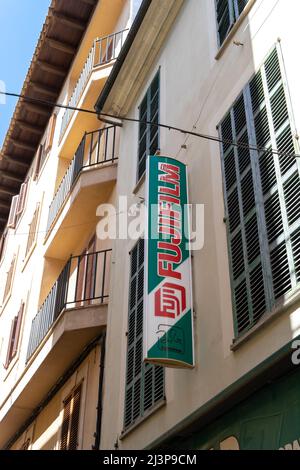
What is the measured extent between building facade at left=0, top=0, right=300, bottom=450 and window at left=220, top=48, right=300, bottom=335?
0.02 meters

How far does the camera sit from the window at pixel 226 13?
29.5ft

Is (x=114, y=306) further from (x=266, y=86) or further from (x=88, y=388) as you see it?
(x=266, y=86)

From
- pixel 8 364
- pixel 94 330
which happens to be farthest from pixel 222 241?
pixel 8 364

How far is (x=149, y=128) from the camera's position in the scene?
11719mm

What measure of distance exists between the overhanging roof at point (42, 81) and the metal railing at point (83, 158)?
17.7 feet

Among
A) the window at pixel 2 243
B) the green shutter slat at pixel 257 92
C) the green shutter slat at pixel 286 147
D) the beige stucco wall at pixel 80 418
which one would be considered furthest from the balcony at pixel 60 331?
the window at pixel 2 243

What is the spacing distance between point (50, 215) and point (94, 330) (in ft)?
17.6

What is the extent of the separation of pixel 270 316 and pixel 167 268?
2.09m

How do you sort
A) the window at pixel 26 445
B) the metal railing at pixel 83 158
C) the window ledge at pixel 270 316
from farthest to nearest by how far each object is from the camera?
Result: the window at pixel 26 445 → the metal railing at pixel 83 158 → the window ledge at pixel 270 316

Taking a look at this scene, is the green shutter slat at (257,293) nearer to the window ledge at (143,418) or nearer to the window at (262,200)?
the window at (262,200)

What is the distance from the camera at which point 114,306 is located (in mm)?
10719

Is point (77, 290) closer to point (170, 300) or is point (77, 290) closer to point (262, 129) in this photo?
point (170, 300)

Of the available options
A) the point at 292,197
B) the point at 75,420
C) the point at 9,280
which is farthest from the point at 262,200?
the point at 9,280

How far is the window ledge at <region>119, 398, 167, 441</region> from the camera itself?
7.80 metres
